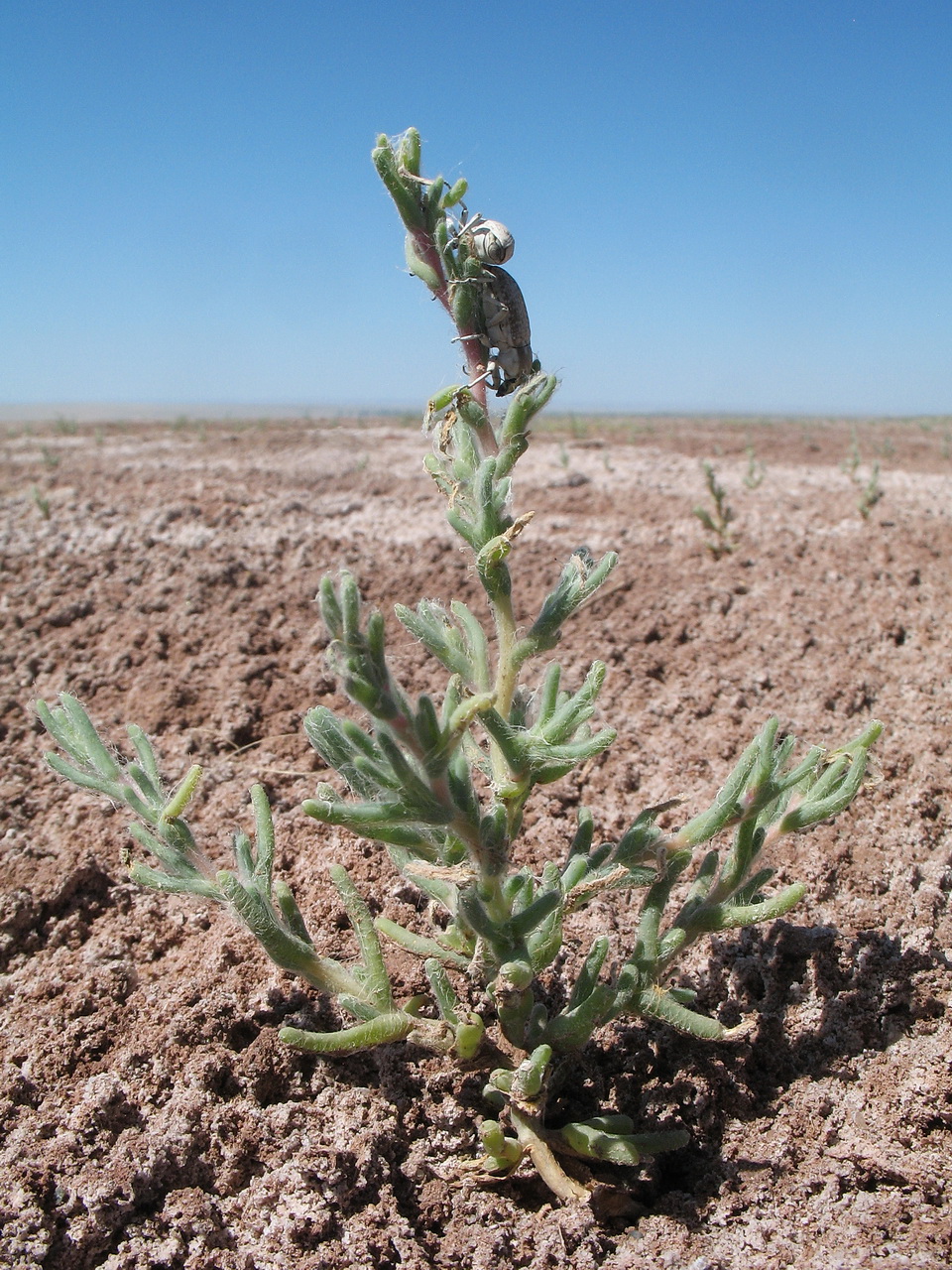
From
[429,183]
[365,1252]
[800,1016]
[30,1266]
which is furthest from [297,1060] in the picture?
[429,183]

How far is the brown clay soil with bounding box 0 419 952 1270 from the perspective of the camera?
1.41 metres

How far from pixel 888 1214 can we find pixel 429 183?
6.00 ft

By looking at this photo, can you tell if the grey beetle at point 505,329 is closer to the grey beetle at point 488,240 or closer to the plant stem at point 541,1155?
the grey beetle at point 488,240

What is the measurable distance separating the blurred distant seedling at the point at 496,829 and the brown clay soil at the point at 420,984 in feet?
0.45

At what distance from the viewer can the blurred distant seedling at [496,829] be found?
138 cm

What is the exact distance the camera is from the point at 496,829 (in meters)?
1.37

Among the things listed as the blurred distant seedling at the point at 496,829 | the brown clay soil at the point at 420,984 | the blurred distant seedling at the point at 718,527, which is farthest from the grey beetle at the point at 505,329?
the blurred distant seedling at the point at 718,527

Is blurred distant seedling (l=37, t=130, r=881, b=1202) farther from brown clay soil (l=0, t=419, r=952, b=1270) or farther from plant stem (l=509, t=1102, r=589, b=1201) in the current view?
brown clay soil (l=0, t=419, r=952, b=1270)

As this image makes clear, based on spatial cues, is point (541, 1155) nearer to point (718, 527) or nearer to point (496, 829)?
point (496, 829)

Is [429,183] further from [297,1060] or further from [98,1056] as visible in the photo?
[98,1056]

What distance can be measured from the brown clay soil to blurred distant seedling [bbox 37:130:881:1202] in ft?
0.45

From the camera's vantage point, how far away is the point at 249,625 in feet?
11.3

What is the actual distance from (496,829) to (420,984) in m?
0.63

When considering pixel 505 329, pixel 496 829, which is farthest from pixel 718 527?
pixel 496 829
